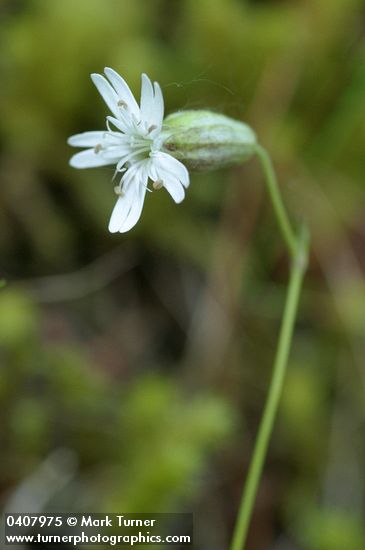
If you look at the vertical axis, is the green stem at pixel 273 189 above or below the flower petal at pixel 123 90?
above

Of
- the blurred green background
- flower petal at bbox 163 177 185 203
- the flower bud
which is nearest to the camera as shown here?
flower petal at bbox 163 177 185 203

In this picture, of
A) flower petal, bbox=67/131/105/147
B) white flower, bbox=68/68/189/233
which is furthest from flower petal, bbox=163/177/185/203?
flower petal, bbox=67/131/105/147

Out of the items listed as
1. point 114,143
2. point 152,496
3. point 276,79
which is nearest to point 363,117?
point 276,79

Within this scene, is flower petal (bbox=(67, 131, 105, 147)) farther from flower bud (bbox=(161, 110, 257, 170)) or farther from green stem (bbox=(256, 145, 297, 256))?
green stem (bbox=(256, 145, 297, 256))

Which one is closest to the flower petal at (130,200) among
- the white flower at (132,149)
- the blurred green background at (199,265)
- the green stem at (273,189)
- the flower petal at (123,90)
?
the white flower at (132,149)

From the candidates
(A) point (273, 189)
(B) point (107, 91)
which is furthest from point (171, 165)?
(A) point (273, 189)

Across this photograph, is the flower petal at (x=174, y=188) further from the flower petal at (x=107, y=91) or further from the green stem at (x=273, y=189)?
the green stem at (x=273, y=189)

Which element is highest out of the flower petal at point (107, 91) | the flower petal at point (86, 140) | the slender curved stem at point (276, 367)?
the flower petal at point (86, 140)
